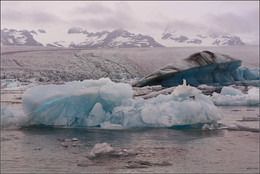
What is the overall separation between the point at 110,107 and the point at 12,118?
2.33m

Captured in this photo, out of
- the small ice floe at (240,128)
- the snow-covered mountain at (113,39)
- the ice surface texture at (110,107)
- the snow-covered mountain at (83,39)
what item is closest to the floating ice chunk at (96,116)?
the ice surface texture at (110,107)

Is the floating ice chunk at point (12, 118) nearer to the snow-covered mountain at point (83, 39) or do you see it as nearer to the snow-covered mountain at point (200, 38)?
the snow-covered mountain at point (83, 39)

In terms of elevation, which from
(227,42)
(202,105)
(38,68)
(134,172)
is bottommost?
(134,172)

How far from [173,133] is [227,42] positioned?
176 metres

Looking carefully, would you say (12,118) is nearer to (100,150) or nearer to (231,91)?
(100,150)

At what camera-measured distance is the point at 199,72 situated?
2002cm

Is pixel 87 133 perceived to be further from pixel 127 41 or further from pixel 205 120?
pixel 127 41

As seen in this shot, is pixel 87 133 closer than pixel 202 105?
Yes

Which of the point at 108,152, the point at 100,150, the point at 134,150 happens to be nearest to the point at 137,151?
the point at 134,150

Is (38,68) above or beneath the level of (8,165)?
above

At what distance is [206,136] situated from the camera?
23.2 ft

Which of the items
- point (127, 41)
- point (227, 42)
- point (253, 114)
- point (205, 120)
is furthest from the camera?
point (227, 42)

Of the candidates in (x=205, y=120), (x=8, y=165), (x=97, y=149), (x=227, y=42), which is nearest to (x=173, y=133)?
(x=205, y=120)

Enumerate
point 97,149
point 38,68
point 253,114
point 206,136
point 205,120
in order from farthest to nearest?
1. point 38,68
2. point 253,114
3. point 205,120
4. point 206,136
5. point 97,149
